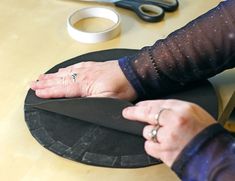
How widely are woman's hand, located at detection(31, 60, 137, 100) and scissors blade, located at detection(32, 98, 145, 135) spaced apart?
38 millimetres

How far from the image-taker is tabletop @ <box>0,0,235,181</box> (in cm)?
61

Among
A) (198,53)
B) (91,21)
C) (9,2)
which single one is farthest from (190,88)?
(9,2)

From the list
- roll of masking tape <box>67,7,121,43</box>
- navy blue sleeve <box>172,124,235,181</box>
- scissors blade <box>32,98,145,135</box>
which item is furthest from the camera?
roll of masking tape <box>67,7,121,43</box>

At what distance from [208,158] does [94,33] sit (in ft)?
1.39

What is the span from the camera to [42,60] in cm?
84

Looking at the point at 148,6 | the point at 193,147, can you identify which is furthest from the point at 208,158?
the point at 148,6

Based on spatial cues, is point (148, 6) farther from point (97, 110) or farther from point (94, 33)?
point (97, 110)

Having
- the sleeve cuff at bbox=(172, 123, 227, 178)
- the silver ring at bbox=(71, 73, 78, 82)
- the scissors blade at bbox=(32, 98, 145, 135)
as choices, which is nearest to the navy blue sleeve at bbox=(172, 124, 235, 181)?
the sleeve cuff at bbox=(172, 123, 227, 178)

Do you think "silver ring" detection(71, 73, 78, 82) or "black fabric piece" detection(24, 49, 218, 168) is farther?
"silver ring" detection(71, 73, 78, 82)

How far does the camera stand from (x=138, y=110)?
64 cm

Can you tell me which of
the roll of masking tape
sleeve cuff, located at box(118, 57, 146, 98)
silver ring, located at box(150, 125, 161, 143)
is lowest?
the roll of masking tape

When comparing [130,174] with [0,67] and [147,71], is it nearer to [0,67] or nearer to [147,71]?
[147,71]

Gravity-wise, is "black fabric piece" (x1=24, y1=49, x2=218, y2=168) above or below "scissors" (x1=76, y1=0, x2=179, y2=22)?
below

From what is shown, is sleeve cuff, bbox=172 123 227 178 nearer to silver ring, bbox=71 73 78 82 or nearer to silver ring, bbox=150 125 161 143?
silver ring, bbox=150 125 161 143
